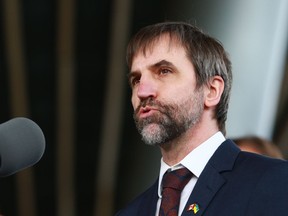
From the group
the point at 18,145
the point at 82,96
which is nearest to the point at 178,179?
the point at 18,145

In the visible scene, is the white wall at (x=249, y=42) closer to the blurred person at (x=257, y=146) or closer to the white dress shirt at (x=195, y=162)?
the blurred person at (x=257, y=146)

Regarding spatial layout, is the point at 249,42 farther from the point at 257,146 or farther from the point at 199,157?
the point at 199,157

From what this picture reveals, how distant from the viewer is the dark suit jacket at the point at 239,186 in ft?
9.10

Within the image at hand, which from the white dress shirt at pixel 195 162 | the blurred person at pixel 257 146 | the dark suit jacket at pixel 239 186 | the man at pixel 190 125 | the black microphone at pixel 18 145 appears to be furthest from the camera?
the blurred person at pixel 257 146

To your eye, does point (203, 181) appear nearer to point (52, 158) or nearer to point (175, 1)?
point (175, 1)

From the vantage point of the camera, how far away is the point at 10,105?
47.2 feet

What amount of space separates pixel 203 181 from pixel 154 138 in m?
0.26

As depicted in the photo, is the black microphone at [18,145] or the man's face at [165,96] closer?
the black microphone at [18,145]

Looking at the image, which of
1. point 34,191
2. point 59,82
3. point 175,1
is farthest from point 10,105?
point 175,1

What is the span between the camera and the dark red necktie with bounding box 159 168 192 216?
119 inches

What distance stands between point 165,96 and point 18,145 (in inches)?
32.3

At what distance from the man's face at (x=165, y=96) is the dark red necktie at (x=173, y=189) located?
0.13m

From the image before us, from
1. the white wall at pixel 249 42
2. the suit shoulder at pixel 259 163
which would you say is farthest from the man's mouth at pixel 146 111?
the white wall at pixel 249 42

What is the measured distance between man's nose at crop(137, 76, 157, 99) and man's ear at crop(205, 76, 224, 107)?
9.5 inches
